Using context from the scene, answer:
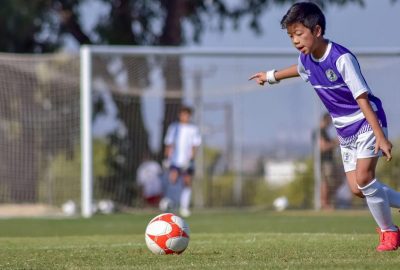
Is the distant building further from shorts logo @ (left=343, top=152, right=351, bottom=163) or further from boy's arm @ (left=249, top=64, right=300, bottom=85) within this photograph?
shorts logo @ (left=343, top=152, right=351, bottom=163)

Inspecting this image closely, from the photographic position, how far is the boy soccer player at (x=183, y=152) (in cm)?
1928

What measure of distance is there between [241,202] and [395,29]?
6237 mm

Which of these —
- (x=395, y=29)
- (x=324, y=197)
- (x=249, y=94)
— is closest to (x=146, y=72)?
(x=249, y=94)

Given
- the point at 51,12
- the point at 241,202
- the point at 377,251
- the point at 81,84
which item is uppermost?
the point at 51,12

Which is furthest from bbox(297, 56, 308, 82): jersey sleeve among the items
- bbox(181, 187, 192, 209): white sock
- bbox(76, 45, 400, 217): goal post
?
bbox(181, 187, 192, 209): white sock

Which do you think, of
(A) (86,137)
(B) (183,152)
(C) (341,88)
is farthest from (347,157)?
(B) (183,152)

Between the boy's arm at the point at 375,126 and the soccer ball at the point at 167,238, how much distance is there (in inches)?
69.5

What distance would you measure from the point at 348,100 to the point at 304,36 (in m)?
0.63

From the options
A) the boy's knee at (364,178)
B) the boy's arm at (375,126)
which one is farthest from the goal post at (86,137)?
the boy's arm at (375,126)

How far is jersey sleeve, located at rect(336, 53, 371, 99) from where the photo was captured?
7484mm

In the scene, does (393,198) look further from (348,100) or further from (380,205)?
(348,100)

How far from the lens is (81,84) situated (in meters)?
19.4

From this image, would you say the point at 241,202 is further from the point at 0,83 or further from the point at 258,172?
the point at 0,83

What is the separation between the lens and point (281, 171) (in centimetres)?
2348
